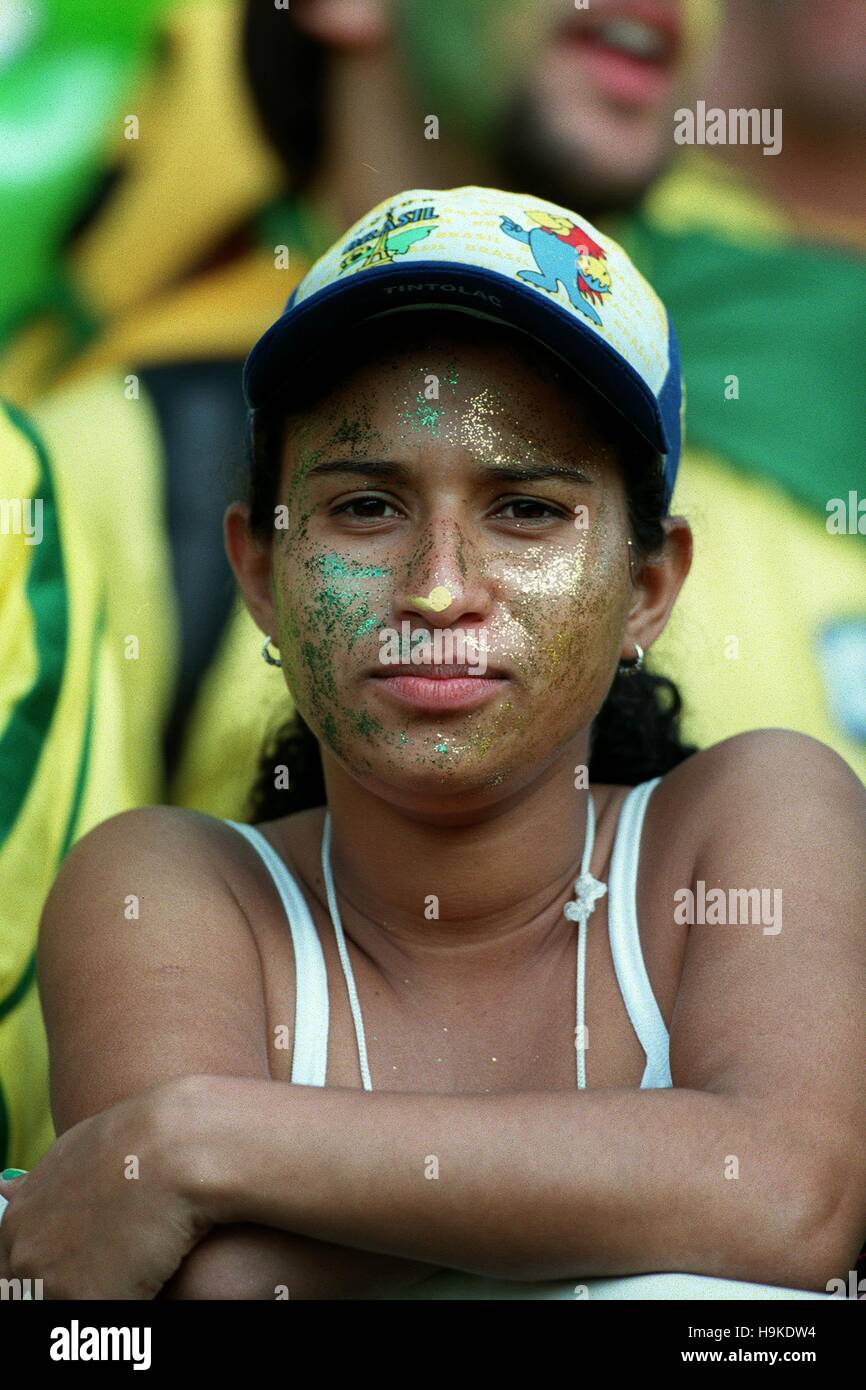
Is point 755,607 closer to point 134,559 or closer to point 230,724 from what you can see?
point 230,724

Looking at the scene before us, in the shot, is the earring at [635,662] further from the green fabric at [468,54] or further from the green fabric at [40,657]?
the green fabric at [468,54]

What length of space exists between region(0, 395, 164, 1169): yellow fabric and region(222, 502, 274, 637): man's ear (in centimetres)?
53

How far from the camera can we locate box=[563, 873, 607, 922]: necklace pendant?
1989 millimetres

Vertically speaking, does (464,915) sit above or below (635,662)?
below

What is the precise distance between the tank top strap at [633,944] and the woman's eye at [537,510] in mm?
401

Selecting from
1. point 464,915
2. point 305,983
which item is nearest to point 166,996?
point 305,983

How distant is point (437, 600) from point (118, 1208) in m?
0.61

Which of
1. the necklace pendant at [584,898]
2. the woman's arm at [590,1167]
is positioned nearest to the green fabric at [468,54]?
the necklace pendant at [584,898]

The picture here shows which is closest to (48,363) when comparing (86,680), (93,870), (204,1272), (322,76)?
(322,76)

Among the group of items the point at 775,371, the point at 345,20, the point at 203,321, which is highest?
the point at 345,20

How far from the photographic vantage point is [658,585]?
6.72 feet

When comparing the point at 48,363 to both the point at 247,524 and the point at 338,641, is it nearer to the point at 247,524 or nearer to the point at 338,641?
the point at 247,524

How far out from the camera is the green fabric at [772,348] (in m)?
3.28

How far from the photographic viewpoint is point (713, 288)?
11.4 feet
